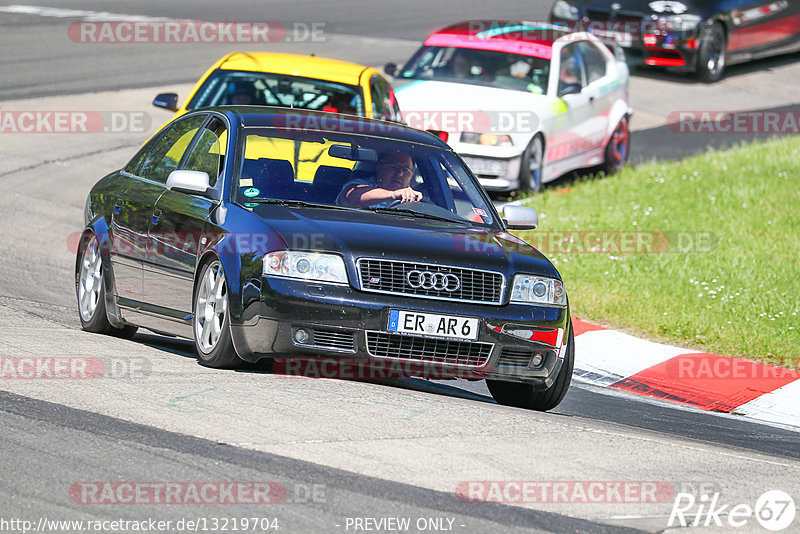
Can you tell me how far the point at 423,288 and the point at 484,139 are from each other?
7911mm

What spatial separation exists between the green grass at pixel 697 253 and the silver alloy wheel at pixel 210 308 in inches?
177

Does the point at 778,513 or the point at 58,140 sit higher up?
the point at 778,513

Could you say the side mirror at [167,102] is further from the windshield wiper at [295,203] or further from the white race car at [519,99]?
the windshield wiper at [295,203]

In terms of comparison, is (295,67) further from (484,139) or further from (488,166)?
(488,166)

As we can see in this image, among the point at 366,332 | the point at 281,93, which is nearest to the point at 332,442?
the point at 366,332

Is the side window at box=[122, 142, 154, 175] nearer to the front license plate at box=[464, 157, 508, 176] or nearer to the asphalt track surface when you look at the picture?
the asphalt track surface

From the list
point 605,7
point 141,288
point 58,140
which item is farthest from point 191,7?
point 141,288

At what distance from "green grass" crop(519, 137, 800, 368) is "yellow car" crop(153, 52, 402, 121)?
2200mm

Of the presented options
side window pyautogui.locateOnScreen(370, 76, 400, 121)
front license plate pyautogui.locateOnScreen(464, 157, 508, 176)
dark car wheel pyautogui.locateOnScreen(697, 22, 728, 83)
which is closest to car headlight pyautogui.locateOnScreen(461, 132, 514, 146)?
front license plate pyautogui.locateOnScreen(464, 157, 508, 176)

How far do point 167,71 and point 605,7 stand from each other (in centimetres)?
697

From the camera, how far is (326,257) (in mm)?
7184

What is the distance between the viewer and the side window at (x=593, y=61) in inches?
679

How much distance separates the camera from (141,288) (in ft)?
27.6

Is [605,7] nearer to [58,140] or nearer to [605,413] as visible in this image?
[58,140]
